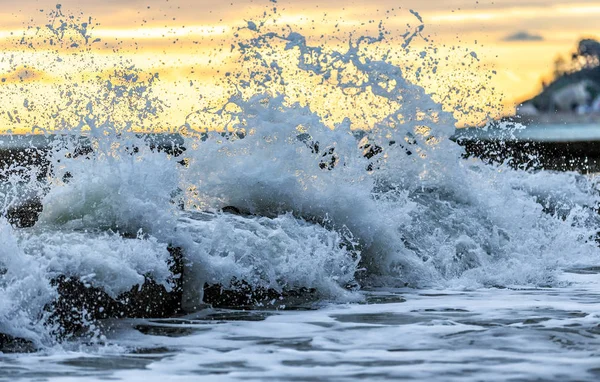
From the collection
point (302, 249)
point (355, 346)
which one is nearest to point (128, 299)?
point (355, 346)

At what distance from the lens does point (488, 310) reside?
7262 millimetres

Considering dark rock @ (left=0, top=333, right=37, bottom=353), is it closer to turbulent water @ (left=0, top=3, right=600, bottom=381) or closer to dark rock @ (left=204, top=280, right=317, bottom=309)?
turbulent water @ (left=0, top=3, right=600, bottom=381)

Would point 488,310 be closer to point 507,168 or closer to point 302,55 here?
point 302,55

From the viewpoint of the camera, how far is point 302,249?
842cm

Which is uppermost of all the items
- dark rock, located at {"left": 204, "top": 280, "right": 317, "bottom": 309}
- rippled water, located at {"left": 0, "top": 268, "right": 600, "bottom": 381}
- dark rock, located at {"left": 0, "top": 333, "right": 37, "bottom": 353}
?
dark rock, located at {"left": 204, "top": 280, "right": 317, "bottom": 309}

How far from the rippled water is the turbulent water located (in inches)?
0.8

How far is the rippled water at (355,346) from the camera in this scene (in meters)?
5.31

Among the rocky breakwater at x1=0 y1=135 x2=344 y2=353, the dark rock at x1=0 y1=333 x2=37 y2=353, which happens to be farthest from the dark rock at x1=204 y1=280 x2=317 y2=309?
the dark rock at x1=0 y1=333 x2=37 y2=353

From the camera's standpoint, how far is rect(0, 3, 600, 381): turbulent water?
5766 millimetres

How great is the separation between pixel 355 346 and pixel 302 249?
250 cm

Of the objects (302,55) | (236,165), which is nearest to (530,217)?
(302,55)

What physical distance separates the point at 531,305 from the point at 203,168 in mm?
3333

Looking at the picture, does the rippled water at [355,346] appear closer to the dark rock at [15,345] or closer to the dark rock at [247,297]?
the dark rock at [15,345]

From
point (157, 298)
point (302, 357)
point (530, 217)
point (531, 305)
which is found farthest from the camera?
point (530, 217)
